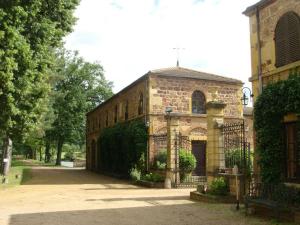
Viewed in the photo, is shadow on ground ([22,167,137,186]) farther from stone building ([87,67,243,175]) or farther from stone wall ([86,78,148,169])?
stone wall ([86,78,148,169])

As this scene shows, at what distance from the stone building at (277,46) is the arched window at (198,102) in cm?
1157

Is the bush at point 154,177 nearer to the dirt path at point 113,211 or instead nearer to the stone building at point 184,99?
the stone building at point 184,99

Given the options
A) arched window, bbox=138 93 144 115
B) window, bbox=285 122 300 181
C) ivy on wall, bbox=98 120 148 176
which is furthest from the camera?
arched window, bbox=138 93 144 115

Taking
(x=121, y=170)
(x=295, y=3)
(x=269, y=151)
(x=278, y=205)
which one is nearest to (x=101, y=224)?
(x=278, y=205)

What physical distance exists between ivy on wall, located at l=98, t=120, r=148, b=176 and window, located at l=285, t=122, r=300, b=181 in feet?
41.1

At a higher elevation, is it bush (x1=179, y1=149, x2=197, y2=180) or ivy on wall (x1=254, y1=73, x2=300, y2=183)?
ivy on wall (x1=254, y1=73, x2=300, y2=183)

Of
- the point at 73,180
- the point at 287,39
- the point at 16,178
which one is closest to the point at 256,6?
the point at 287,39

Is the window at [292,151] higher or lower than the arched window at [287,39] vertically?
lower

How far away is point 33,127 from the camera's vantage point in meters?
17.8

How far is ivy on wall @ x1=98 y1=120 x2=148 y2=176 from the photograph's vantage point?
23.1 meters

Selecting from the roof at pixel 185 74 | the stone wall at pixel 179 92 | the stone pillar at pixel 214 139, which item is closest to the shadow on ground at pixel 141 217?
the stone pillar at pixel 214 139

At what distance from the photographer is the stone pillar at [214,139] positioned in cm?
1471

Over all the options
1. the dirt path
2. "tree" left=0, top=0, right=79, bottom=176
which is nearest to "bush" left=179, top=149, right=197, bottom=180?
the dirt path

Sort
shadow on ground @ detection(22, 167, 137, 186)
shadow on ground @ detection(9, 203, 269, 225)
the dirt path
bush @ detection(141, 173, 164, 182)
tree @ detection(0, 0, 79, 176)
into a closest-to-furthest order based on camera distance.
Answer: shadow on ground @ detection(9, 203, 269, 225), the dirt path, tree @ detection(0, 0, 79, 176), bush @ detection(141, 173, 164, 182), shadow on ground @ detection(22, 167, 137, 186)
